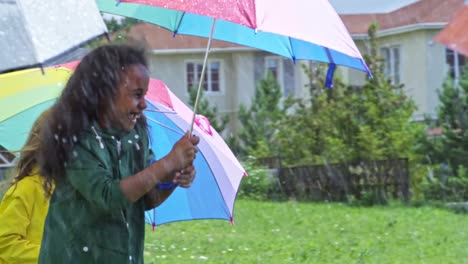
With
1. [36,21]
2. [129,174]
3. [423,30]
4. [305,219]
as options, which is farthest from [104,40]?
[423,30]

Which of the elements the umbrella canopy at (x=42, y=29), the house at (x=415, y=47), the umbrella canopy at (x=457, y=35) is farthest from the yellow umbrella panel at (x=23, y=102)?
the house at (x=415, y=47)

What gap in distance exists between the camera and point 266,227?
49.3 ft

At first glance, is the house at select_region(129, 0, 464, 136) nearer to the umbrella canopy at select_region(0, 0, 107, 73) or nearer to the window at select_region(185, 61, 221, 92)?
the window at select_region(185, 61, 221, 92)

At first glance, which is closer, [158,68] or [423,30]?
[423,30]

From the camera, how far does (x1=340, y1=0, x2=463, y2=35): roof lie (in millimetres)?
34125

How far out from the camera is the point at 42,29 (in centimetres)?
389

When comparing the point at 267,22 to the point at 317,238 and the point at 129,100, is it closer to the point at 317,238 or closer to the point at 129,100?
the point at 129,100

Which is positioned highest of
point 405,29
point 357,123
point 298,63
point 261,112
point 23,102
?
point 405,29

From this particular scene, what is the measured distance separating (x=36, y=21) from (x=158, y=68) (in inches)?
1598

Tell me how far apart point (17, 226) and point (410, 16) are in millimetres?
32492

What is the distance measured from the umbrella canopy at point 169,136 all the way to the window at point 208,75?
38.4 m

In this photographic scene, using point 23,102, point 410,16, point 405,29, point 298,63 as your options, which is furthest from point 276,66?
point 23,102

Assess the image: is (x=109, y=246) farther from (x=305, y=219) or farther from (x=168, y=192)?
(x=305, y=219)

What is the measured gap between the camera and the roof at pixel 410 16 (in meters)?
34.1
